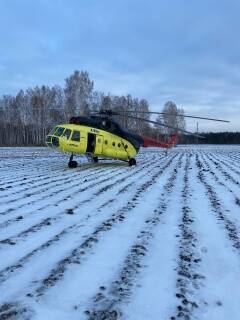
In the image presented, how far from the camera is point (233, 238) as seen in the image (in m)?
5.63

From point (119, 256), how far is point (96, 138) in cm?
1294

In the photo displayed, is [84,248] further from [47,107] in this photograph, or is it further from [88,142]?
[47,107]

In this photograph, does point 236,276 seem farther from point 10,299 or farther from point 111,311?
point 10,299

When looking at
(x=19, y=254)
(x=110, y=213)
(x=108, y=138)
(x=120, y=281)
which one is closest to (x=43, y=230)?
(x=19, y=254)

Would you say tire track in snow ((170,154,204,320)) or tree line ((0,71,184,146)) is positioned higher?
tree line ((0,71,184,146))

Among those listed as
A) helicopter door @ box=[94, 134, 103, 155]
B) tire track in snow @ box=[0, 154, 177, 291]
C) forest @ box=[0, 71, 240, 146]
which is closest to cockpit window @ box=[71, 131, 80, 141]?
helicopter door @ box=[94, 134, 103, 155]

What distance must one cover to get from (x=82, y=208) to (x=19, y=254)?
9.57 feet

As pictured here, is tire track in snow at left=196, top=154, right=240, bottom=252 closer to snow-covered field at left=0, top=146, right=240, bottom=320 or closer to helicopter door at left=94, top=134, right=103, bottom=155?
snow-covered field at left=0, top=146, right=240, bottom=320

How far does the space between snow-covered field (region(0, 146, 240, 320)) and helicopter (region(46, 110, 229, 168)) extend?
7504 mm

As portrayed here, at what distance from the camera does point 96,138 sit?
1759 centimetres

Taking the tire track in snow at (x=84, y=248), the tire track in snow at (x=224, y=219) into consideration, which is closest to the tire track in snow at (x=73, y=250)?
the tire track in snow at (x=84, y=248)

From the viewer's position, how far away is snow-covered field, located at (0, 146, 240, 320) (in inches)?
138

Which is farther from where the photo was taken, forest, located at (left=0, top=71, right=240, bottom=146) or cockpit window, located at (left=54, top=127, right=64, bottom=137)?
forest, located at (left=0, top=71, right=240, bottom=146)

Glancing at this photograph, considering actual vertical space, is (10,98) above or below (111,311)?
above
